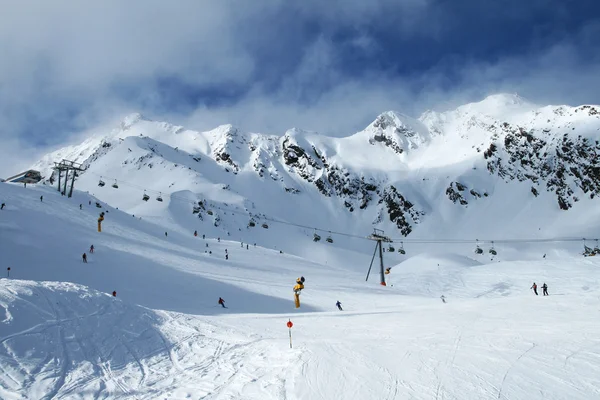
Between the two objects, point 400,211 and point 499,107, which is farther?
point 499,107

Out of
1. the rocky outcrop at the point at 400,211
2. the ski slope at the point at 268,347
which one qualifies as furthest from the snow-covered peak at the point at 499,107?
the ski slope at the point at 268,347

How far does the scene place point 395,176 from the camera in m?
161

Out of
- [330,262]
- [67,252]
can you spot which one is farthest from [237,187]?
[67,252]

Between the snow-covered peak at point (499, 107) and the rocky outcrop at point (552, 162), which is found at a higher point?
the snow-covered peak at point (499, 107)

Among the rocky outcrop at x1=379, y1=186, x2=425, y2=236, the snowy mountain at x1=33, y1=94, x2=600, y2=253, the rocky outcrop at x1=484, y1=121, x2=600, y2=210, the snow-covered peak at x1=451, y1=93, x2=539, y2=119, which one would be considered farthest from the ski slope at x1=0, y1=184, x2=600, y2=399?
the snow-covered peak at x1=451, y1=93, x2=539, y2=119

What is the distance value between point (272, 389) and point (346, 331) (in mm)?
7010

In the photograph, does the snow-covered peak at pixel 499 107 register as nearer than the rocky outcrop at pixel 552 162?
No

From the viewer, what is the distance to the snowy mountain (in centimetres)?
11844

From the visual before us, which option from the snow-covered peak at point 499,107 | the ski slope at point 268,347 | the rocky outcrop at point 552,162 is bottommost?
the ski slope at point 268,347

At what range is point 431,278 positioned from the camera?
46.1 meters

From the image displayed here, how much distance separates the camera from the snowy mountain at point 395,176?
389 feet

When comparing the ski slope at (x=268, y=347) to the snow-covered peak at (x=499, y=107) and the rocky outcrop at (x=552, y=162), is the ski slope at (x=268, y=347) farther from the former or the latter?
the snow-covered peak at (x=499, y=107)

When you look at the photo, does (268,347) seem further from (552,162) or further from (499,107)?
(499,107)

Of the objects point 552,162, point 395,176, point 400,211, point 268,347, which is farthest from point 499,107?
point 268,347
